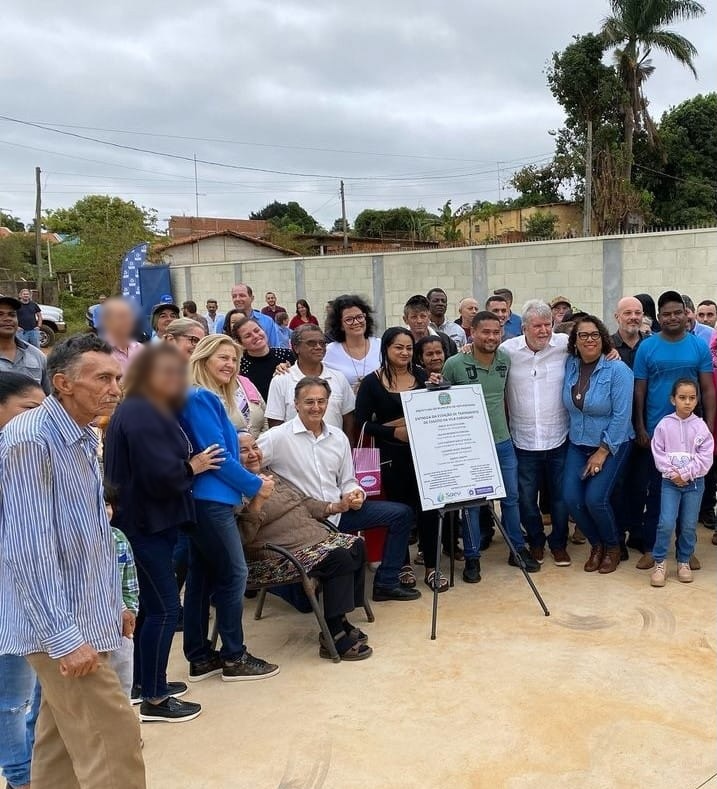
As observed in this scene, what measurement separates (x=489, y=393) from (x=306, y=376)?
3.81ft

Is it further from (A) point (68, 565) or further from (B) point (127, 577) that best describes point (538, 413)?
(A) point (68, 565)

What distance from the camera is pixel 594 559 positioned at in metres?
4.55

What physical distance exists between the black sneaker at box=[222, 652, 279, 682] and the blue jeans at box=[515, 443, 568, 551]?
2.06 meters

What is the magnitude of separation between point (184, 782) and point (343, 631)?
43.9 inches

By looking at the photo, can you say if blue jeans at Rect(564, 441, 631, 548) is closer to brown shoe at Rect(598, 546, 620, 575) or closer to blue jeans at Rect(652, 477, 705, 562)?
brown shoe at Rect(598, 546, 620, 575)

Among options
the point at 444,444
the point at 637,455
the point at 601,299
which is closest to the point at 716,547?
the point at 637,455

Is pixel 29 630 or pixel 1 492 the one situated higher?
pixel 1 492

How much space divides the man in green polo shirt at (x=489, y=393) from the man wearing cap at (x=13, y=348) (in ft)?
8.31

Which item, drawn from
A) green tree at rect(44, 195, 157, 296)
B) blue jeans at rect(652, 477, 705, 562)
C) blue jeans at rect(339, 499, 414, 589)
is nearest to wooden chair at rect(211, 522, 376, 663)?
blue jeans at rect(339, 499, 414, 589)

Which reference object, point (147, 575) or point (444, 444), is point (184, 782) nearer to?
point (147, 575)

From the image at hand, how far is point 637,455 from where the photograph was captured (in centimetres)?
471

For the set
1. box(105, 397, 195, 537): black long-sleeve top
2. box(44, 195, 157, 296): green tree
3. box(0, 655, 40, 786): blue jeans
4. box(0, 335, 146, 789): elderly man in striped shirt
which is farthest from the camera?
box(0, 655, 40, 786): blue jeans

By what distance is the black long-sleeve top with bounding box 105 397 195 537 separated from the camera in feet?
5.02

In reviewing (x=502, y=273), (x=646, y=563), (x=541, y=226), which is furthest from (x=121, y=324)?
(x=541, y=226)
